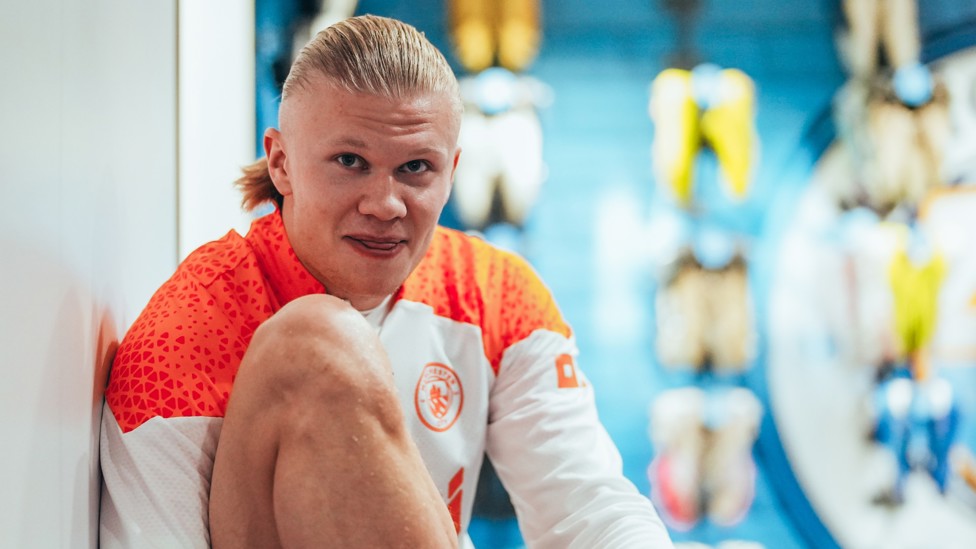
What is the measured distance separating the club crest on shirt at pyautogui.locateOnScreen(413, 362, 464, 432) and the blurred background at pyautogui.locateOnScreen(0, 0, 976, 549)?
1.20 m

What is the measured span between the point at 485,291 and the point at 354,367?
1.52ft

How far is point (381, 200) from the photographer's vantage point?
1078 mm

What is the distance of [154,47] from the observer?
1.44 m

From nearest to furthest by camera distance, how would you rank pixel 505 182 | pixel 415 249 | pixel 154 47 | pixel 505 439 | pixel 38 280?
pixel 38 280
pixel 415 249
pixel 505 439
pixel 154 47
pixel 505 182

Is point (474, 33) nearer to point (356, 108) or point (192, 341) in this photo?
point (356, 108)

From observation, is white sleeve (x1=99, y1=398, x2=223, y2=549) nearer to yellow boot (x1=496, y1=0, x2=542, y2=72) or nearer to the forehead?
the forehead

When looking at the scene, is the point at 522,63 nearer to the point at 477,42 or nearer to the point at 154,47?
the point at 477,42

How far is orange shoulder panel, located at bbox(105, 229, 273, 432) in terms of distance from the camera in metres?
1.00

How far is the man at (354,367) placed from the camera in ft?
2.90

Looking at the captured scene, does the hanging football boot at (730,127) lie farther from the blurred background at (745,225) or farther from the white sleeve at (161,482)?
the white sleeve at (161,482)

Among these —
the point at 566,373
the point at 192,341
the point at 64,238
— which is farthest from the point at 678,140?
the point at 64,238

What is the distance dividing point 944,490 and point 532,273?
168 centimetres

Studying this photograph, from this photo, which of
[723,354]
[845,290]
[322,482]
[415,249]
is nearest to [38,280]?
[322,482]

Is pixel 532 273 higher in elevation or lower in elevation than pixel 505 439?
higher
